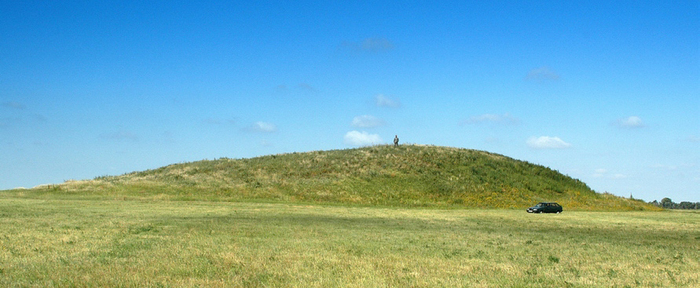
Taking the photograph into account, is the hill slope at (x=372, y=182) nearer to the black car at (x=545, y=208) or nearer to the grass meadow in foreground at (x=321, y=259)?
the black car at (x=545, y=208)

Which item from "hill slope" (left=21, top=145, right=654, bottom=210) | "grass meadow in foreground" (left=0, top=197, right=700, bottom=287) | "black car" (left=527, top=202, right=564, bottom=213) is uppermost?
"hill slope" (left=21, top=145, right=654, bottom=210)

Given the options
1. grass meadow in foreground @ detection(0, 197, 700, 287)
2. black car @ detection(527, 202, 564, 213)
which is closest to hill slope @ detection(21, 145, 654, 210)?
black car @ detection(527, 202, 564, 213)

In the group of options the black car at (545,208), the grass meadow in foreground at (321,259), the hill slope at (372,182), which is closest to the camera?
the grass meadow in foreground at (321,259)

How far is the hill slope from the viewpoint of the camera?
221 ft

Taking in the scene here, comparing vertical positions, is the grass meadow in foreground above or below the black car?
below

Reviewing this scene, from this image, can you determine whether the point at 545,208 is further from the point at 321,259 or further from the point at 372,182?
the point at 321,259

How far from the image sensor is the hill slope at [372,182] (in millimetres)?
67438

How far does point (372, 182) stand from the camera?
7638 cm

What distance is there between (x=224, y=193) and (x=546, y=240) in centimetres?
4912

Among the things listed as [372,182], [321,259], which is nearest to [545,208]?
[372,182]

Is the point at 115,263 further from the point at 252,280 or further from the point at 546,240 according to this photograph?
the point at 546,240

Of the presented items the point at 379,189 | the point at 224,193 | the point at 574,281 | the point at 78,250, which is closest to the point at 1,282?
the point at 78,250

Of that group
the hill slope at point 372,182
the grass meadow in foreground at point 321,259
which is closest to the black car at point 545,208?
the hill slope at point 372,182

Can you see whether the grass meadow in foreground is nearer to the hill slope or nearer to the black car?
the black car
